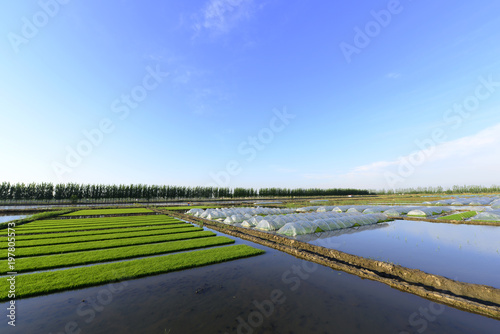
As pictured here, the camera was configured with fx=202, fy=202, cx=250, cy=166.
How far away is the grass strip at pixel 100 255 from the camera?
10.8m

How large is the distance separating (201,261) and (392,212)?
2967 centimetres

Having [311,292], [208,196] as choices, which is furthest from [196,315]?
[208,196]

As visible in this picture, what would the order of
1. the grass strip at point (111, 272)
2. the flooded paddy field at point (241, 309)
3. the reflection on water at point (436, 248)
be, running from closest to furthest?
the flooded paddy field at point (241, 309)
the grass strip at point (111, 272)
the reflection on water at point (436, 248)

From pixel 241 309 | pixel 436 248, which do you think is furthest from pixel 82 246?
pixel 436 248

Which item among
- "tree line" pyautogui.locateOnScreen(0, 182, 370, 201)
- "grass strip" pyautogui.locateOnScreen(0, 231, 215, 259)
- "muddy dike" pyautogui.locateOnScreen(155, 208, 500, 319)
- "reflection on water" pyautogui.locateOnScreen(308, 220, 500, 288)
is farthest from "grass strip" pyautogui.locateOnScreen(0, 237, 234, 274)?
"tree line" pyautogui.locateOnScreen(0, 182, 370, 201)

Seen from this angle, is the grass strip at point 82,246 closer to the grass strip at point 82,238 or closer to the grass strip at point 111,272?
the grass strip at point 82,238

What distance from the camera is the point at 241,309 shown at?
701 centimetres

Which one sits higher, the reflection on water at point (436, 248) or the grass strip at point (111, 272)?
the reflection on water at point (436, 248)

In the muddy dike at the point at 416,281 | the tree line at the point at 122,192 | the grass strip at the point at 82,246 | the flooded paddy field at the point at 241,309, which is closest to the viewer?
the flooded paddy field at the point at 241,309

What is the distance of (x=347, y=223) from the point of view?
69.4ft

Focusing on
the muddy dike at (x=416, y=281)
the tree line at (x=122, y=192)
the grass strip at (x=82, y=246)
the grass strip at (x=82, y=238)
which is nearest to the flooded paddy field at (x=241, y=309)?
the muddy dike at (x=416, y=281)

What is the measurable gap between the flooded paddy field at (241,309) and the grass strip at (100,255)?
13.0ft

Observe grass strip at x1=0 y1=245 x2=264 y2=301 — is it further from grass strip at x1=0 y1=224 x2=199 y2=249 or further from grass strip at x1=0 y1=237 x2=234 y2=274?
grass strip at x1=0 y1=224 x2=199 y2=249

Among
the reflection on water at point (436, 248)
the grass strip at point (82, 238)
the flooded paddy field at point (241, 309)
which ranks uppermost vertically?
the reflection on water at point (436, 248)
